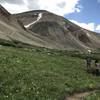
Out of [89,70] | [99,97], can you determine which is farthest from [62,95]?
[89,70]

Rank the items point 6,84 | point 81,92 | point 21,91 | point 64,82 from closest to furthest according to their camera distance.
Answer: point 21,91 < point 6,84 < point 81,92 < point 64,82

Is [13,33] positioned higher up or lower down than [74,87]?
higher up

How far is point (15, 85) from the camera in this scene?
97.1 feet

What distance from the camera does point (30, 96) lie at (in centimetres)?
2661

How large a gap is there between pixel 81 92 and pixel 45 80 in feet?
12.2

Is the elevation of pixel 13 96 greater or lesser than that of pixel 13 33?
A: lesser

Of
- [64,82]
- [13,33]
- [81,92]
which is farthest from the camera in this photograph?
[13,33]

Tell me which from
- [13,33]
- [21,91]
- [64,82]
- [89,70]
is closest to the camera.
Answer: [21,91]

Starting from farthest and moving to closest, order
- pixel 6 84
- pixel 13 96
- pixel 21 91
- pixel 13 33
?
1. pixel 13 33
2. pixel 6 84
3. pixel 21 91
4. pixel 13 96

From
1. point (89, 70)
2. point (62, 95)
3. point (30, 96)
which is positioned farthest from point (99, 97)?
point (89, 70)

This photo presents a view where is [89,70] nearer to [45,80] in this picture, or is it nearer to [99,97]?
→ [45,80]

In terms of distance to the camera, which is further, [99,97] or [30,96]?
[99,97]

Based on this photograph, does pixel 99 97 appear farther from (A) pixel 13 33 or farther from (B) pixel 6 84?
(A) pixel 13 33

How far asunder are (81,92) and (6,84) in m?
7.90
